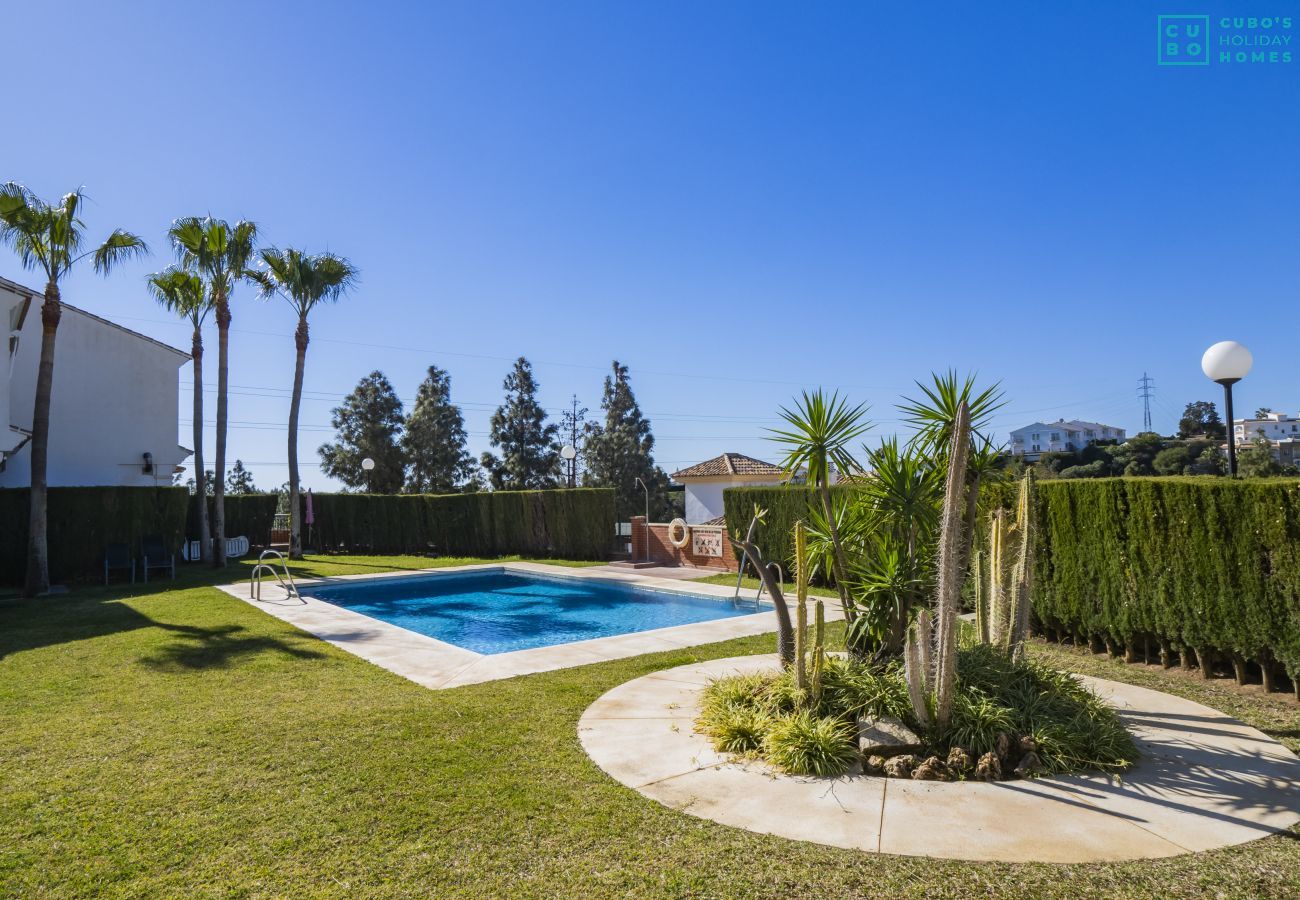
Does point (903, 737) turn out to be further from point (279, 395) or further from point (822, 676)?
point (279, 395)

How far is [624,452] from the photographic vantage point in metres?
46.0

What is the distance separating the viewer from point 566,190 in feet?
53.6

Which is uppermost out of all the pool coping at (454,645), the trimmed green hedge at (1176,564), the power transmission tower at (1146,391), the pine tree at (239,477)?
the power transmission tower at (1146,391)

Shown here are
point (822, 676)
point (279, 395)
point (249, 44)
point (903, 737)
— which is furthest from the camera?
point (279, 395)

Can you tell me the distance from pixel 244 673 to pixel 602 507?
1509 centimetres

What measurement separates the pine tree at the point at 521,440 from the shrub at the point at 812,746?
38171mm

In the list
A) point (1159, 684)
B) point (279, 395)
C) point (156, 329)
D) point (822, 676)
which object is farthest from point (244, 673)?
point (279, 395)

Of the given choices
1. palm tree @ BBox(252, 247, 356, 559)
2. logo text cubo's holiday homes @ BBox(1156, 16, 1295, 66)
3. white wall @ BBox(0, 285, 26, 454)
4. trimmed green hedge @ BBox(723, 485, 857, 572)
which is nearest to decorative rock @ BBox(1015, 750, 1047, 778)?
logo text cubo's holiday homes @ BBox(1156, 16, 1295, 66)

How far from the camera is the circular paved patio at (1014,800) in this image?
361 centimetres

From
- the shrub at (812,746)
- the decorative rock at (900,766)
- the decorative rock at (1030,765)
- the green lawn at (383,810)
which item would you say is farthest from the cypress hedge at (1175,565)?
the shrub at (812,746)

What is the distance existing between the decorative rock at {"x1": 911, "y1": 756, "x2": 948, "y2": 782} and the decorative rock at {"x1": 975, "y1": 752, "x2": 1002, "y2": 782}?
205mm

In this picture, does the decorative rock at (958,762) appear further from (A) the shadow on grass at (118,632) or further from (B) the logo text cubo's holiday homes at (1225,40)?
(B) the logo text cubo's holiday homes at (1225,40)

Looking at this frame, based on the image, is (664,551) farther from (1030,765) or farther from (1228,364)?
(1030,765)

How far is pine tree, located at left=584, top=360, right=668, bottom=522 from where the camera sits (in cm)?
4512
